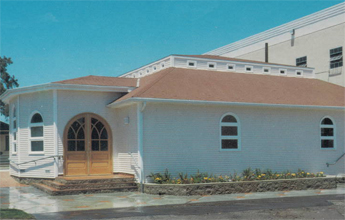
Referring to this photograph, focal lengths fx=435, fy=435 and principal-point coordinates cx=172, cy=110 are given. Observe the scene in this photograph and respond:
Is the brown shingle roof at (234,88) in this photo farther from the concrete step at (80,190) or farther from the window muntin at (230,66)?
the concrete step at (80,190)

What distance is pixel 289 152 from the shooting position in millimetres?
17672

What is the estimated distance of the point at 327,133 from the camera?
18672 millimetres

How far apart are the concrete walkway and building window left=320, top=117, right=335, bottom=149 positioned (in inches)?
116

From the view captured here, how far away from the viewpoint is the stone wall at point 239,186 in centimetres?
1432

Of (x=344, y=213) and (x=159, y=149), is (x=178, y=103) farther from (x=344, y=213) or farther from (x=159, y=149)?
(x=344, y=213)

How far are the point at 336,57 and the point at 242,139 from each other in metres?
10.6

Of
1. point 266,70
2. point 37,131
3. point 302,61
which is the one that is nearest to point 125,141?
point 37,131

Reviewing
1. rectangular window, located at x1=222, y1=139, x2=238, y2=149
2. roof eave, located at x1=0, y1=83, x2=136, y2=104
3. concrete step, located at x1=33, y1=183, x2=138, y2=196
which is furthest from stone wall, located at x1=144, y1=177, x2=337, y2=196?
roof eave, located at x1=0, y1=83, x2=136, y2=104

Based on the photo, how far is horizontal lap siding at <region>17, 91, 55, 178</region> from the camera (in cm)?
1636

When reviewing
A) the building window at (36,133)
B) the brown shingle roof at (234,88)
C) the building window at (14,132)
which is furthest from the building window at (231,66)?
the building window at (14,132)

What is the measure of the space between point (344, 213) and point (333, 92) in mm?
10569

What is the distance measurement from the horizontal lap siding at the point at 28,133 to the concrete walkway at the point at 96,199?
0.96 m

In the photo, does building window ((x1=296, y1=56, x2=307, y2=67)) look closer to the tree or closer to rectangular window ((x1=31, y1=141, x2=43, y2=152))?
rectangular window ((x1=31, y1=141, x2=43, y2=152))

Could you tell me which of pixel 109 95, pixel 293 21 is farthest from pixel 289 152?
pixel 293 21
